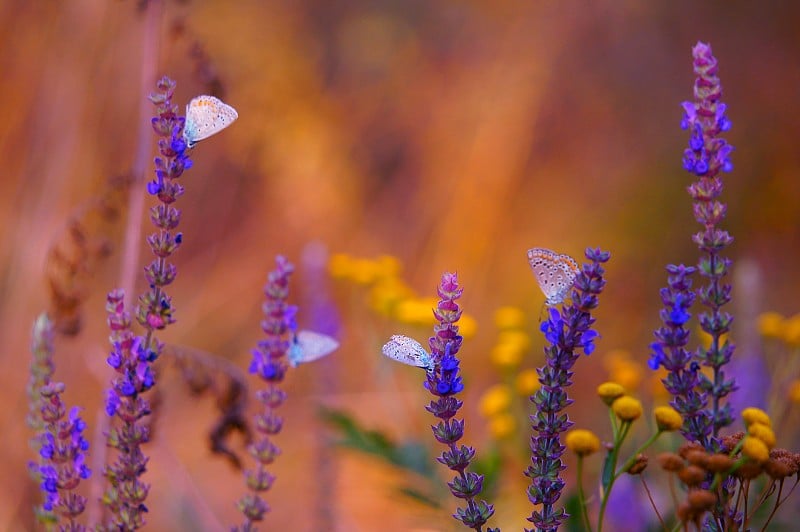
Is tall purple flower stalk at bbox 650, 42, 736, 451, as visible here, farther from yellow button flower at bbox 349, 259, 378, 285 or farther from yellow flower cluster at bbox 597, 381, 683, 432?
yellow button flower at bbox 349, 259, 378, 285

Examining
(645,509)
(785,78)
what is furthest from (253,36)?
(645,509)

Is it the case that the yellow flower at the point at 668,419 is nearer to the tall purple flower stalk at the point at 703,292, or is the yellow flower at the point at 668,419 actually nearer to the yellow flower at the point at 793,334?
the tall purple flower stalk at the point at 703,292

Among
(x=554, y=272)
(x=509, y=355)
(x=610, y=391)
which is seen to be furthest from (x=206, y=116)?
(x=509, y=355)

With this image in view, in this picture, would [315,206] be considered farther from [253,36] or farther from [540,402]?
[540,402]

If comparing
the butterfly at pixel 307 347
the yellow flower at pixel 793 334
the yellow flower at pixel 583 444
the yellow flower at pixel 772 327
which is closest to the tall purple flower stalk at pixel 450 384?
the yellow flower at pixel 583 444

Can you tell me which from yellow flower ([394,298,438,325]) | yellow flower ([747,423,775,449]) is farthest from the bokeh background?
yellow flower ([747,423,775,449])

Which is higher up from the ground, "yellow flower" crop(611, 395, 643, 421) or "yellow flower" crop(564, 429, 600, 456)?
"yellow flower" crop(611, 395, 643, 421)
